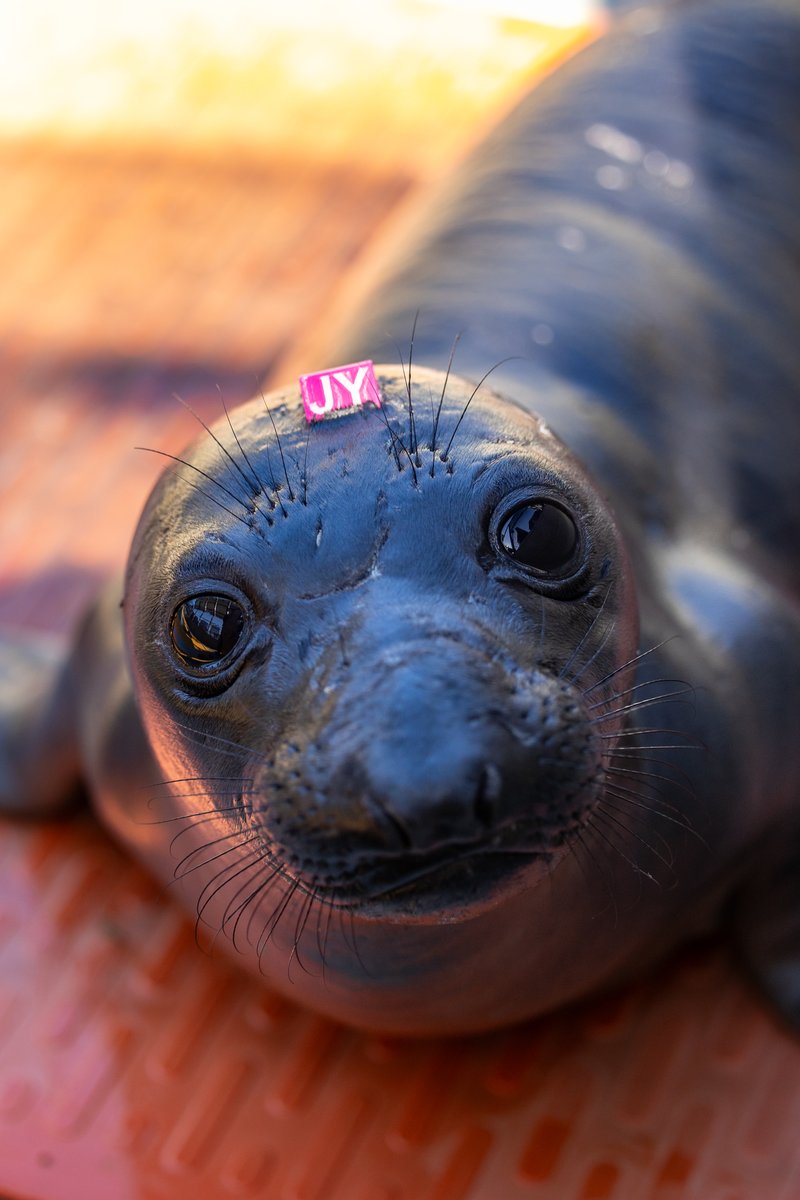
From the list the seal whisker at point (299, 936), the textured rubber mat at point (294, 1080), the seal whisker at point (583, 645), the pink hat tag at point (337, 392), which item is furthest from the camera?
the textured rubber mat at point (294, 1080)

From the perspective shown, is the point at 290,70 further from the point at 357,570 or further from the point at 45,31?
the point at 357,570

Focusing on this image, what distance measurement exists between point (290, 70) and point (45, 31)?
95 cm

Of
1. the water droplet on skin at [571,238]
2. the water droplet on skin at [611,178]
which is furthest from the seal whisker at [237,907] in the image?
the water droplet on skin at [611,178]

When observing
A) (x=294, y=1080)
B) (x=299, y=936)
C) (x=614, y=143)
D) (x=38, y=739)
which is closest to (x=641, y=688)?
(x=299, y=936)

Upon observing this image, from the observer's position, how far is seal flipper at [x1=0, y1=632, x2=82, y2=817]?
2809 millimetres

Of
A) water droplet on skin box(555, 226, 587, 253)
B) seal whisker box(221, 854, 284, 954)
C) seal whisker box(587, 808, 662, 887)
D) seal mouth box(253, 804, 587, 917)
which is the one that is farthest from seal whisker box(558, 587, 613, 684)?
water droplet on skin box(555, 226, 587, 253)

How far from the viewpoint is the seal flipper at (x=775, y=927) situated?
95.0 inches

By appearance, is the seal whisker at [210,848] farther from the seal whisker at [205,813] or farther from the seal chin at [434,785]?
the seal chin at [434,785]

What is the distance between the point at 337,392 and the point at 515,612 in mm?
397

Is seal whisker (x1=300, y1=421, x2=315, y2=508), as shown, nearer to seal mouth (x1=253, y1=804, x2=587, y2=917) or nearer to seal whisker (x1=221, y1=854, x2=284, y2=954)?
seal mouth (x1=253, y1=804, x2=587, y2=917)

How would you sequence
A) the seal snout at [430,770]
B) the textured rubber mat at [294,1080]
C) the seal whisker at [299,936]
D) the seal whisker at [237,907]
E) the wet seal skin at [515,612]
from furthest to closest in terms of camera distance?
the textured rubber mat at [294,1080], the seal whisker at [237,907], the seal whisker at [299,936], the wet seal skin at [515,612], the seal snout at [430,770]

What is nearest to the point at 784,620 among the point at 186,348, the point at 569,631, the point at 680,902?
the point at 680,902

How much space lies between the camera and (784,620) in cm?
247

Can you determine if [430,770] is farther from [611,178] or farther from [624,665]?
[611,178]
